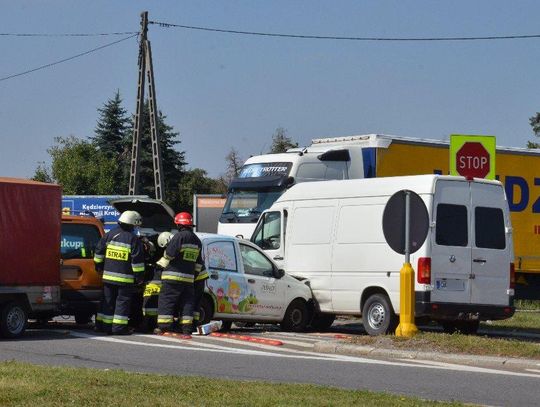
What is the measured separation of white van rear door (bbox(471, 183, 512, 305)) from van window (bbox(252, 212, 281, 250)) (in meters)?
4.17

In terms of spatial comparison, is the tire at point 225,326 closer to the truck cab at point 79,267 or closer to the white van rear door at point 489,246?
the truck cab at point 79,267

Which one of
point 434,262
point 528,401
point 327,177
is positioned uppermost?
point 327,177

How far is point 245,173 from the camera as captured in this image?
85.9 ft

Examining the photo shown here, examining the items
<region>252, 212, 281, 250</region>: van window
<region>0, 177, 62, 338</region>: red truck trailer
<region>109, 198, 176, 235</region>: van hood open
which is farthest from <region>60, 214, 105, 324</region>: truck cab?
<region>252, 212, 281, 250</region>: van window

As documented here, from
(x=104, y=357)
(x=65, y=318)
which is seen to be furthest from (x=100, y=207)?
(x=104, y=357)

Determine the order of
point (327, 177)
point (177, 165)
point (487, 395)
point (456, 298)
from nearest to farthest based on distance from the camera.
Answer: point (487, 395) < point (456, 298) < point (327, 177) < point (177, 165)

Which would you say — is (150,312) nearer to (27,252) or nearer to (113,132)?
(27,252)

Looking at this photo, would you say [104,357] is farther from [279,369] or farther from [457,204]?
[457,204]

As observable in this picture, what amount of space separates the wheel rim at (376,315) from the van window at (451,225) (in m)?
1.50

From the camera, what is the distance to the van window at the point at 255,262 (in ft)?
61.3

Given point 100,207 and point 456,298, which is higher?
point 100,207

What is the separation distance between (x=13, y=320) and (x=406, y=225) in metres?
5.64

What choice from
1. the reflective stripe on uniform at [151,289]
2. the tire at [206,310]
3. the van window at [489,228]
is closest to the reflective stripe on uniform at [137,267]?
the reflective stripe on uniform at [151,289]

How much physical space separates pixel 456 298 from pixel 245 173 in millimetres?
9710
